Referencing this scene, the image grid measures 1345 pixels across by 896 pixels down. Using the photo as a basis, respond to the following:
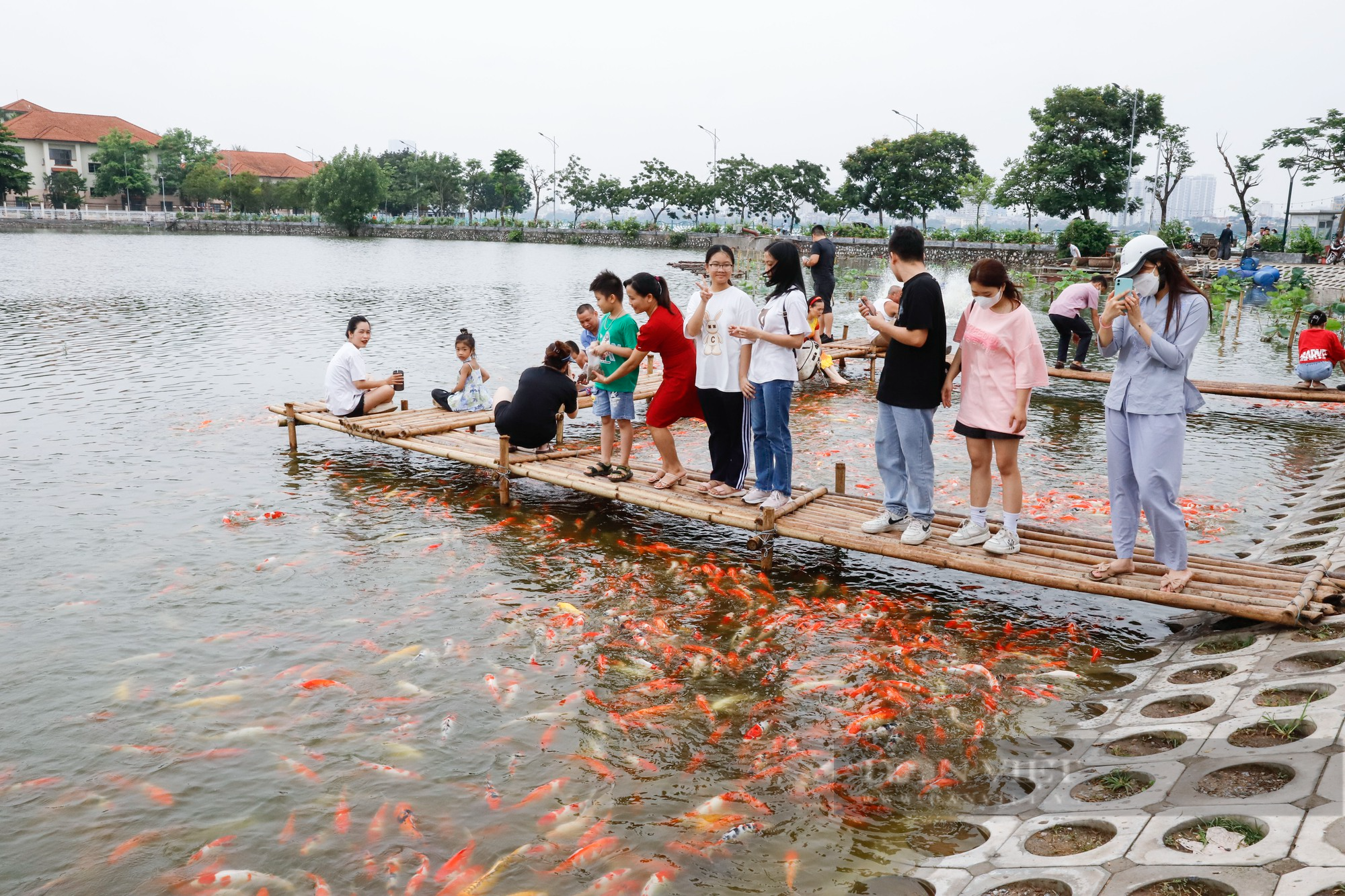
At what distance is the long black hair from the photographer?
7.31m

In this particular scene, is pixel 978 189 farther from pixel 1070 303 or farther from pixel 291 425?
pixel 291 425

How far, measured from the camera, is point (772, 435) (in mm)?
7824

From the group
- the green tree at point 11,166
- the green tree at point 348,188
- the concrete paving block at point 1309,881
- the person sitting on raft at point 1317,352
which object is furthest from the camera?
the green tree at point 348,188

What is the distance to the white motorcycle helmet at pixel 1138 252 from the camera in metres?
5.85

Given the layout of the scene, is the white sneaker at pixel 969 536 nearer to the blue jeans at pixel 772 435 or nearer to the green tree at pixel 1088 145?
the blue jeans at pixel 772 435

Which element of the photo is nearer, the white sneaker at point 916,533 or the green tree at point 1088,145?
the white sneaker at point 916,533

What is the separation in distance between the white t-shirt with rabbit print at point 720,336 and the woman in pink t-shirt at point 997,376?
1806 millimetres

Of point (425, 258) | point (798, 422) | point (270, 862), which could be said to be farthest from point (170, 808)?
point (425, 258)

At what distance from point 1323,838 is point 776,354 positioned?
4.87m

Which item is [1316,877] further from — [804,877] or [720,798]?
[720,798]

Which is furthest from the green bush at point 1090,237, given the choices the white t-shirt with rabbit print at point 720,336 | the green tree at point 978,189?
the white t-shirt with rabbit print at point 720,336

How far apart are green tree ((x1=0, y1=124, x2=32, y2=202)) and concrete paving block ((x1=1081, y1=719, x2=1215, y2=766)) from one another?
103 metres

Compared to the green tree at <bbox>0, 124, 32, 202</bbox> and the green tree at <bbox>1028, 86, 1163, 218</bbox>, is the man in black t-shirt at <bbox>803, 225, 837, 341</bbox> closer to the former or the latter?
the green tree at <bbox>1028, 86, 1163, 218</bbox>

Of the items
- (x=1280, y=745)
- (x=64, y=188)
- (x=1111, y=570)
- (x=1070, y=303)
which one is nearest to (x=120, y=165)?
(x=64, y=188)
